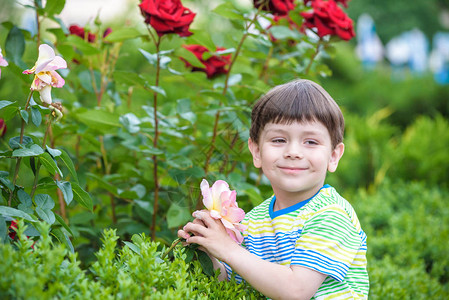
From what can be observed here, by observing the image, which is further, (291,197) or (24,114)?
(291,197)

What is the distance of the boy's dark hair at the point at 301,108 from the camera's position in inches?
64.7

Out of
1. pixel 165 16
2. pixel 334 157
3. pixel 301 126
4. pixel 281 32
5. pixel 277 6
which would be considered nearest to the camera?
pixel 301 126

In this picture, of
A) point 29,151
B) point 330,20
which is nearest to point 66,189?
point 29,151

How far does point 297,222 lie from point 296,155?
0.22 metres

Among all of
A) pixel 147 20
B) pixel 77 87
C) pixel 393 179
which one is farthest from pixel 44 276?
pixel 393 179

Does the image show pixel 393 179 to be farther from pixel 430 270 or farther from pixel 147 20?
pixel 147 20

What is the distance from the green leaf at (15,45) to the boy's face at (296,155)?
1.17 m

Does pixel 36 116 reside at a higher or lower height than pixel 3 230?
higher

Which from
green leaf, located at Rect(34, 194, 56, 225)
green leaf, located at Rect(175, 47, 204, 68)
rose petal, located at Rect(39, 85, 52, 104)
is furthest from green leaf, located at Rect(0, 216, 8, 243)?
green leaf, located at Rect(175, 47, 204, 68)

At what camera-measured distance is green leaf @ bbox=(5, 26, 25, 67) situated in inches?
83.1

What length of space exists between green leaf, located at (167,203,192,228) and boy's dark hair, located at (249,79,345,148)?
2.02 feet

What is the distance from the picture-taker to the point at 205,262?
158cm

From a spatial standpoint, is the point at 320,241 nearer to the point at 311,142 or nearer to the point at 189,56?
the point at 311,142

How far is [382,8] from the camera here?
26.1 m
